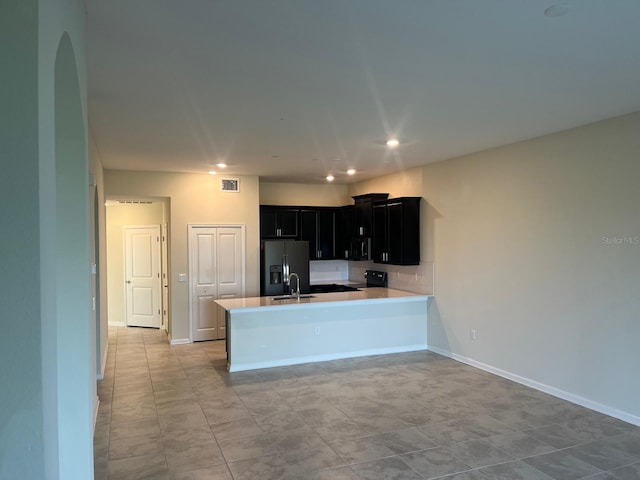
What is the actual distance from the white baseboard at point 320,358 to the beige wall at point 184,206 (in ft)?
6.57

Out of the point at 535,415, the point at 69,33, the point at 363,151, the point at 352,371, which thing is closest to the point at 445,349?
the point at 352,371

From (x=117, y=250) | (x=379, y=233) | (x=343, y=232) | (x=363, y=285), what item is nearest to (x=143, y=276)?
(x=117, y=250)

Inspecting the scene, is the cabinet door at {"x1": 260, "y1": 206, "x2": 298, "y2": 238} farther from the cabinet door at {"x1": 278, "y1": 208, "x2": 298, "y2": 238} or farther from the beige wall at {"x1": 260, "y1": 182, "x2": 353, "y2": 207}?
the beige wall at {"x1": 260, "y1": 182, "x2": 353, "y2": 207}

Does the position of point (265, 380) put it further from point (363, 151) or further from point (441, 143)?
point (441, 143)

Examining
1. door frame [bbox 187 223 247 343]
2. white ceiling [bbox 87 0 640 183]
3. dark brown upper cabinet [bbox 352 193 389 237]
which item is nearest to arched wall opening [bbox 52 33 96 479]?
white ceiling [bbox 87 0 640 183]

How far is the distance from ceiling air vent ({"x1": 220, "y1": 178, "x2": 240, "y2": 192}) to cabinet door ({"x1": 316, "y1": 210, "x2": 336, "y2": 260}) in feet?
6.06

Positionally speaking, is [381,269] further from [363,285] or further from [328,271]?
[328,271]

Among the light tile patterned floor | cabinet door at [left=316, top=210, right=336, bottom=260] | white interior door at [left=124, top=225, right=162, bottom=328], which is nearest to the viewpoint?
the light tile patterned floor

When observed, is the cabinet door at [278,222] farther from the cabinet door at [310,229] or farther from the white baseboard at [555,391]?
the white baseboard at [555,391]

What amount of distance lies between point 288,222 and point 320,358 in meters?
3.06

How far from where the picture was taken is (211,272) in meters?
7.83

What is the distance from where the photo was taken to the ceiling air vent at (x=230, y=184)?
783cm

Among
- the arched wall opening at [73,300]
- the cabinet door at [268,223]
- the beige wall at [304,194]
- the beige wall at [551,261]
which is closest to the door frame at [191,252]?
the cabinet door at [268,223]

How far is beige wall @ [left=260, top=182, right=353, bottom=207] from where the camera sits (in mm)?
8922
